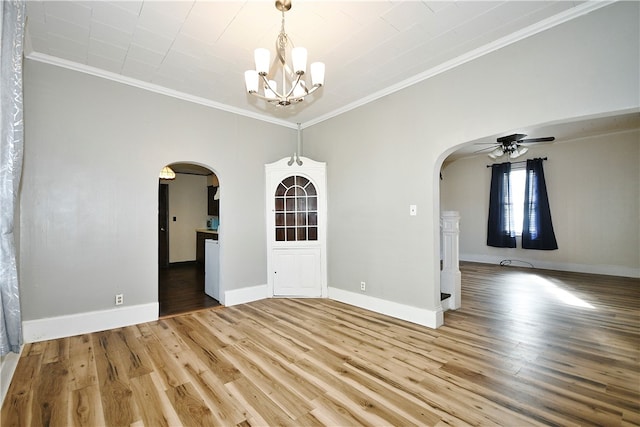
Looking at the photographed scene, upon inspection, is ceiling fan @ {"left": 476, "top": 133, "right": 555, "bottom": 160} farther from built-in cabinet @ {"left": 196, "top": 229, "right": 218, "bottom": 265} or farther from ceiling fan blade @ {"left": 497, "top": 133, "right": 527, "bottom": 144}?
built-in cabinet @ {"left": 196, "top": 229, "right": 218, "bottom": 265}

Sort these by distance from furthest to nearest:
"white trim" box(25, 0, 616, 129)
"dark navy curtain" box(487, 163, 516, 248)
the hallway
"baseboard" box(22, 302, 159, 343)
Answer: "dark navy curtain" box(487, 163, 516, 248) → the hallway → "baseboard" box(22, 302, 159, 343) → "white trim" box(25, 0, 616, 129)

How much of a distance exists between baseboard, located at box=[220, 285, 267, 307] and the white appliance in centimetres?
30

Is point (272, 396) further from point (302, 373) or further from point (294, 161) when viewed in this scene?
point (294, 161)

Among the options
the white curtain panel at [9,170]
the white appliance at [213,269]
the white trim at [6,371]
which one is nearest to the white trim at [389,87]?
the white curtain panel at [9,170]

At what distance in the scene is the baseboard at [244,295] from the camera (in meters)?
4.14

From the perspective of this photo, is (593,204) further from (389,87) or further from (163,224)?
(163,224)

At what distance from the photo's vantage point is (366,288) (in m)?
4.05

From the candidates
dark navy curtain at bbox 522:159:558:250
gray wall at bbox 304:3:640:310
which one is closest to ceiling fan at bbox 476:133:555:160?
dark navy curtain at bbox 522:159:558:250

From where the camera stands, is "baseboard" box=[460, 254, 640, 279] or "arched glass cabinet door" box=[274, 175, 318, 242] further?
"baseboard" box=[460, 254, 640, 279]

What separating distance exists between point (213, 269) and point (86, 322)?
1.69m

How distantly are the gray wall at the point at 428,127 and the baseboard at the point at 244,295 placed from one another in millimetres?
1123

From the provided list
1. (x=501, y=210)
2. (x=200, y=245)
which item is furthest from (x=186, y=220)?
(x=501, y=210)

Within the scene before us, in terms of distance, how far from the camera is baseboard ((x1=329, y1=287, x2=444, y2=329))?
10.9 feet

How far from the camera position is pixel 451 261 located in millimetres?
4035
